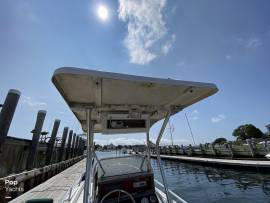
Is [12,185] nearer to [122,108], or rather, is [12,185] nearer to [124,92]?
[122,108]

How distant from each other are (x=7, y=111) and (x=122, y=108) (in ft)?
16.7

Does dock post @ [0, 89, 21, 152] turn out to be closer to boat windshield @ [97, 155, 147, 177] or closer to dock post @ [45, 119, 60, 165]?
boat windshield @ [97, 155, 147, 177]

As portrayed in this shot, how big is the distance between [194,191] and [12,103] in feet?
32.0

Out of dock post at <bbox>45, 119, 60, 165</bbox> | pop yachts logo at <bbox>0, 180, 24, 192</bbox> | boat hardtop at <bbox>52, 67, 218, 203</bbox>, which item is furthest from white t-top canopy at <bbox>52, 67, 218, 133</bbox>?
dock post at <bbox>45, 119, 60, 165</bbox>

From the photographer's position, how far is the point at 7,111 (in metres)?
6.48

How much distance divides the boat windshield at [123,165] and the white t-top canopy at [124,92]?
1295 mm

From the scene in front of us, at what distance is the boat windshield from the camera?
13.6 ft

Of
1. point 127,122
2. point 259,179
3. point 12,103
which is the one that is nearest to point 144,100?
point 127,122

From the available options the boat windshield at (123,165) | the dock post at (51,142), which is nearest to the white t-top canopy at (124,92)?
the boat windshield at (123,165)

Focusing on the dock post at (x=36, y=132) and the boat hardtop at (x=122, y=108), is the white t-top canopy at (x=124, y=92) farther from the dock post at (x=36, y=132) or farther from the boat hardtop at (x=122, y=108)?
the dock post at (x=36, y=132)

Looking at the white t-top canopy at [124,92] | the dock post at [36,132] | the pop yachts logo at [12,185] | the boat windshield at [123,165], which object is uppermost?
the dock post at [36,132]

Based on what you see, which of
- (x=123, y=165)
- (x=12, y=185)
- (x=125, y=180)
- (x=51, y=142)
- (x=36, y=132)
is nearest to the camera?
(x=125, y=180)

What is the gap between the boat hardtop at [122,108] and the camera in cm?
266

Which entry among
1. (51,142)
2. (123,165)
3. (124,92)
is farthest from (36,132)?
(124,92)
